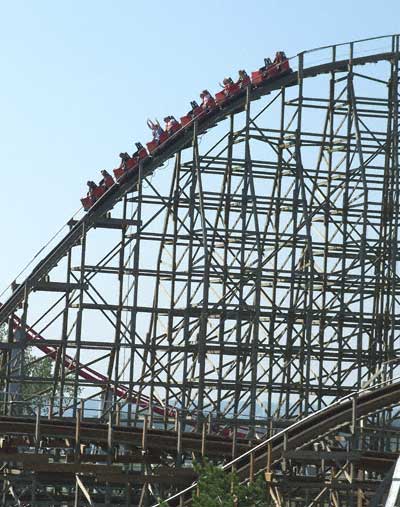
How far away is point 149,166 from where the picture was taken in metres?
38.7

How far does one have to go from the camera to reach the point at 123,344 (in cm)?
3684

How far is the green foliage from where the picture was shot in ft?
84.5

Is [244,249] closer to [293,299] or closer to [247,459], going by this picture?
[293,299]

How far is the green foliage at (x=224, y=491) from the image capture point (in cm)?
2577

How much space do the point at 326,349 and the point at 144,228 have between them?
5.26m

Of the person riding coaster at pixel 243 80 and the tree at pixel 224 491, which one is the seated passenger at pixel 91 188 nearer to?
the person riding coaster at pixel 243 80

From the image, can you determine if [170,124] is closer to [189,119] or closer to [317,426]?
[189,119]

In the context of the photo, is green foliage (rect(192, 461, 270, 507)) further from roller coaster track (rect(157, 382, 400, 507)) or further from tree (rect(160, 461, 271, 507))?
roller coaster track (rect(157, 382, 400, 507))

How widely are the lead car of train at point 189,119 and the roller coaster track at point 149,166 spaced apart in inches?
4.3

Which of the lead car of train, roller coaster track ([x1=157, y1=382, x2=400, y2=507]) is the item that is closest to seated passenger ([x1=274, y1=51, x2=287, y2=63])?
the lead car of train

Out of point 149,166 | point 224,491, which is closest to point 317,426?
point 224,491

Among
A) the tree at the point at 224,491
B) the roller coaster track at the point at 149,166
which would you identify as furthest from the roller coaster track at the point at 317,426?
the roller coaster track at the point at 149,166

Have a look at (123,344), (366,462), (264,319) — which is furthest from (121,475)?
(264,319)

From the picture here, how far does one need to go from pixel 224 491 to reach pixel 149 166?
14088 mm
